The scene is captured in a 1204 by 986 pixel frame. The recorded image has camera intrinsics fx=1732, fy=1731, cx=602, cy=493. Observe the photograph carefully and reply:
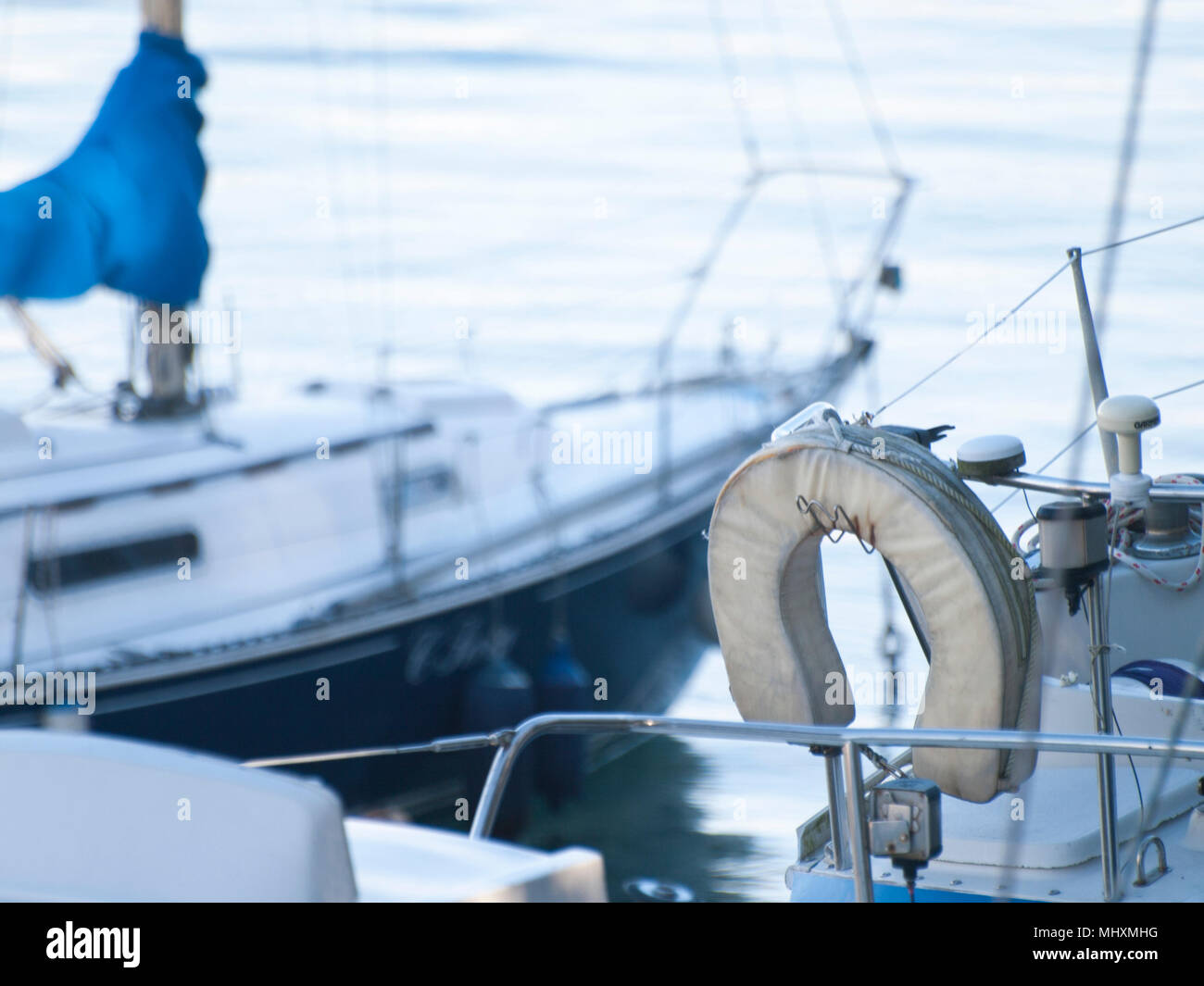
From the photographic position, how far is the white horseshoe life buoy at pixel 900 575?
3.49m

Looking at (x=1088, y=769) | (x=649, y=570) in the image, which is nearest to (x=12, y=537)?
(x=649, y=570)

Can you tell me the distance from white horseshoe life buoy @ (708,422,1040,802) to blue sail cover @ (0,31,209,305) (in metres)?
4.45

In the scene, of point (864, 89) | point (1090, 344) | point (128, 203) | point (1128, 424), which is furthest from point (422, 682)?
point (864, 89)

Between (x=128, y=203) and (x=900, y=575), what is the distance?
492cm

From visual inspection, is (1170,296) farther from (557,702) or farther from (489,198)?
(557,702)

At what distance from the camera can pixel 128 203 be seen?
24.6 ft

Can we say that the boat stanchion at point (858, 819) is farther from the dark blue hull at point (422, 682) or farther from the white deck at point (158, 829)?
the dark blue hull at point (422, 682)

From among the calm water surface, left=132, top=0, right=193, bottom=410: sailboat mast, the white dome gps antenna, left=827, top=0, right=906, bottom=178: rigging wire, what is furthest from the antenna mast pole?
left=827, top=0, right=906, bottom=178: rigging wire

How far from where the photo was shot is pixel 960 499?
3.54 metres

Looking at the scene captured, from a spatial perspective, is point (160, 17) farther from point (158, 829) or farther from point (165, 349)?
point (158, 829)

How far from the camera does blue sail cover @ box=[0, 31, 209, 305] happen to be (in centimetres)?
724

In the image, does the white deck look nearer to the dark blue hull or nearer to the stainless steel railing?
the stainless steel railing

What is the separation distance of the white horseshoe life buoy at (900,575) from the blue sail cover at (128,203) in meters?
4.45
